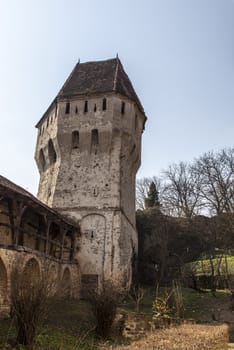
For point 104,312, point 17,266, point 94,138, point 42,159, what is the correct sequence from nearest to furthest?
point 17,266, point 104,312, point 94,138, point 42,159

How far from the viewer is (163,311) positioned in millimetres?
14719

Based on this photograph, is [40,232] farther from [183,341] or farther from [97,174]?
[183,341]

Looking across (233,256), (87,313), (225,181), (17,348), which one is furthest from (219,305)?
(17,348)

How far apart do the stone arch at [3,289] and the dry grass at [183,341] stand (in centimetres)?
482

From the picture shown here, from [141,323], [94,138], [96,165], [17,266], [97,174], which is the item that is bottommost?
[141,323]

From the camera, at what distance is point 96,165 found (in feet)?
76.8

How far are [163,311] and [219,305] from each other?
191 inches

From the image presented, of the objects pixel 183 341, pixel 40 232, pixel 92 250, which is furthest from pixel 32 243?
pixel 183 341

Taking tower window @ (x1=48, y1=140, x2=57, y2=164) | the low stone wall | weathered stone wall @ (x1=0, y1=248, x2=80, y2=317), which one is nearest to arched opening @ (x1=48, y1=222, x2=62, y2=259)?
weathered stone wall @ (x1=0, y1=248, x2=80, y2=317)

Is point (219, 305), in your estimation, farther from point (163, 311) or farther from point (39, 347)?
point (39, 347)

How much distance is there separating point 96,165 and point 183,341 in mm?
14644

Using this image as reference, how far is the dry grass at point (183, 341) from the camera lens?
9.20m

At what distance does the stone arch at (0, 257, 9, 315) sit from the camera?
1284 centimetres

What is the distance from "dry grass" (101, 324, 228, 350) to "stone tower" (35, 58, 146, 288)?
897cm
